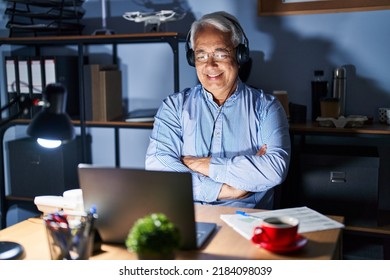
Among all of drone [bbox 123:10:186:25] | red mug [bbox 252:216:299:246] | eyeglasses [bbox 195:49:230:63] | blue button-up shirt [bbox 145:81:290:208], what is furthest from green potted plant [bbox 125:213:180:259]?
drone [bbox 123:10:186:25]

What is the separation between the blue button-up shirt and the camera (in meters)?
1.83

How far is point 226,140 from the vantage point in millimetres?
1985

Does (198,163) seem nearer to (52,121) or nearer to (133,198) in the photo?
(133,198)

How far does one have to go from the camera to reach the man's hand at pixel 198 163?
1875 mm

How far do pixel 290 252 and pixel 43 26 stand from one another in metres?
1.94

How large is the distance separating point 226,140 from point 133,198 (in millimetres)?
860

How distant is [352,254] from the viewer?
2359mm

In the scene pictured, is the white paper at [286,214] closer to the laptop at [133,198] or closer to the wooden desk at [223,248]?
the wooden desk at [223,248]

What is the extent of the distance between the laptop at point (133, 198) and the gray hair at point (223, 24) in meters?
1.00

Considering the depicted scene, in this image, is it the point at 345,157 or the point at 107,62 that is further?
the point at 107,62

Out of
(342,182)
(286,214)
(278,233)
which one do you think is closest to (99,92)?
(342,182)

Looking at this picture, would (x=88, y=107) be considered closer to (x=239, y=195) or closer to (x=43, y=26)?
(x=43, y=26)

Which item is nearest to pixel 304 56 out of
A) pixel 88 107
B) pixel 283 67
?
pixel 283 67

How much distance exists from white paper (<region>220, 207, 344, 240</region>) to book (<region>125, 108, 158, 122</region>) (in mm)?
1140
